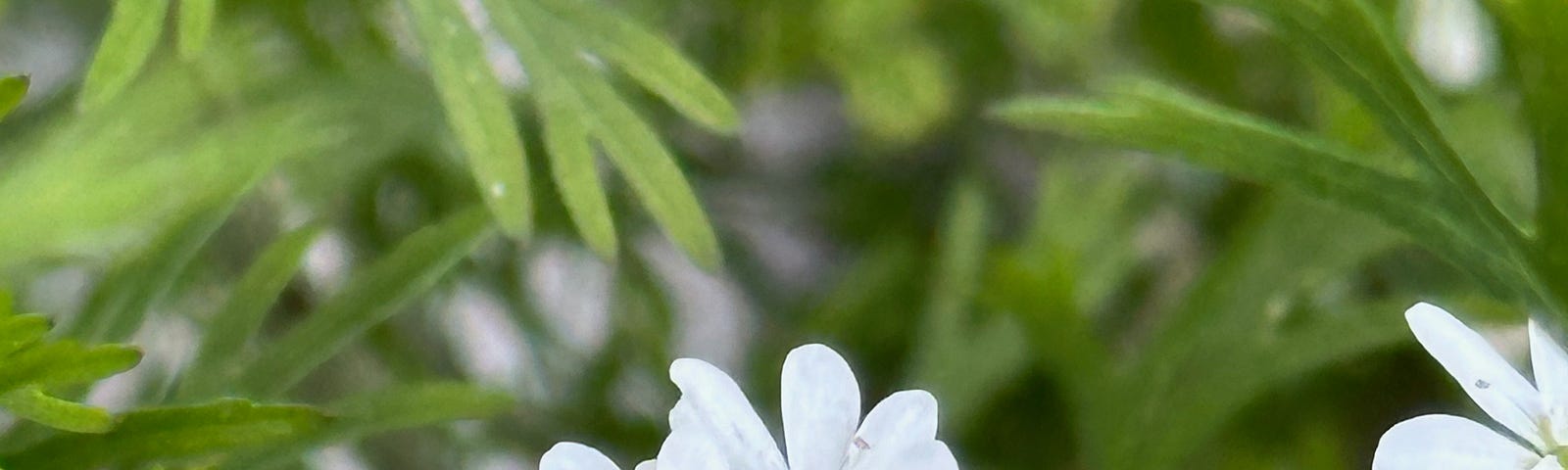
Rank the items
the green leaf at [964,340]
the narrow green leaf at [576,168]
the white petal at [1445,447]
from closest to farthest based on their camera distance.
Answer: the white petal at [1445,447] → the narrow green leaf at [576,168] → the green leaf at [964,340]

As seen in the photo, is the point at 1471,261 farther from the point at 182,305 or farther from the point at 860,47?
the point at 182,305

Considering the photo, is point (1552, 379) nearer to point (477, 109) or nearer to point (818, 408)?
point (818, 408)

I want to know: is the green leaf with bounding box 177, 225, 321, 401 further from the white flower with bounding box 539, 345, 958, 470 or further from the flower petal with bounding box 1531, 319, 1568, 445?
the flower petal with bounding box 1531, 319, 1568, 445

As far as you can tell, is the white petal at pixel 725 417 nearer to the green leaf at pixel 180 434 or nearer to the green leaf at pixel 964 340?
the green leaf at pixel 180 434

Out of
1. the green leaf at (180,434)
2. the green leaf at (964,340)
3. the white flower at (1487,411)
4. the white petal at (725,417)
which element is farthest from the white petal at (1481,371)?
the green leaf at (964,340)

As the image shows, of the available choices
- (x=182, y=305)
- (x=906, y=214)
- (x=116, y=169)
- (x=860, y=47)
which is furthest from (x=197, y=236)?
(x=906, y=214)

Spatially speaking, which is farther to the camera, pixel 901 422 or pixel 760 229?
pixel 760 229

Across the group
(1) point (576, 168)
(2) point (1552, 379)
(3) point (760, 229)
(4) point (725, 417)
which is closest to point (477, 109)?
(1) point (576, 168)

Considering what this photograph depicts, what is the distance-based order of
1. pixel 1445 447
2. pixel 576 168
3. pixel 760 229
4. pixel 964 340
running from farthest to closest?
pixel 760 229 < pixel 964 340 < pixel 576 168 < pixel 1445 447
